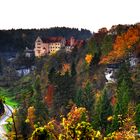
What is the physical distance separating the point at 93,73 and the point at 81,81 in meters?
3.55

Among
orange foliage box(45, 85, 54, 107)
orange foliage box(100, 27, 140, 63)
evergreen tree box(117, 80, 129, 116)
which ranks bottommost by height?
orange foliage box(45, 85, 54, 107)

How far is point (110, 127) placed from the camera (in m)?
70.6

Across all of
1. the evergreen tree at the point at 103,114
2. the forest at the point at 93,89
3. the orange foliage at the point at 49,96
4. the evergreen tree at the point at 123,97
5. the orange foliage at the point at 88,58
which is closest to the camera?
the evergreen tree at the point at 123,97

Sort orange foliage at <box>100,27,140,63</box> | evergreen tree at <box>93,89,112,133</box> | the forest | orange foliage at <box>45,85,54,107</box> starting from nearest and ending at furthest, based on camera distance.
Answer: evergreen tree at <box>93,89,112,133</box>, the forest, orange foliage at <box>45,85,54,107</box>, orange foliage at <box>100,27,140,63</box>

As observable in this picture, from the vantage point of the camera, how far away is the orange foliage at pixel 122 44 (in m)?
111

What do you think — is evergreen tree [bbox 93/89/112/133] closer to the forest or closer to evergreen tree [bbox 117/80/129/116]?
the forest

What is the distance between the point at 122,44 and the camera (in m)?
112

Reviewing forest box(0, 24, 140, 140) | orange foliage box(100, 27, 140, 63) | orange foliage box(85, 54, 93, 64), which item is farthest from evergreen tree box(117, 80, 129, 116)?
orange foliage box(85, 54, 93, 64)

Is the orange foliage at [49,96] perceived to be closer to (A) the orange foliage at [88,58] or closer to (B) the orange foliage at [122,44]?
(A) the orange foliage at [88,58]

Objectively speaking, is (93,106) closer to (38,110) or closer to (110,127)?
(38,110)

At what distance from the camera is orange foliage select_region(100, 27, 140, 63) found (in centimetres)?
11062

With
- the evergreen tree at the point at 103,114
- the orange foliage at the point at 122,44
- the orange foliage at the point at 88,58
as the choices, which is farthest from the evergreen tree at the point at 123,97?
the orange foliage at the point at 88,58

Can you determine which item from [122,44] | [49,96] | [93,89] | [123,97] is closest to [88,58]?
→ [122,44]

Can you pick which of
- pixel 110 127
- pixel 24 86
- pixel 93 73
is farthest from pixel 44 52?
pixel 110 127
